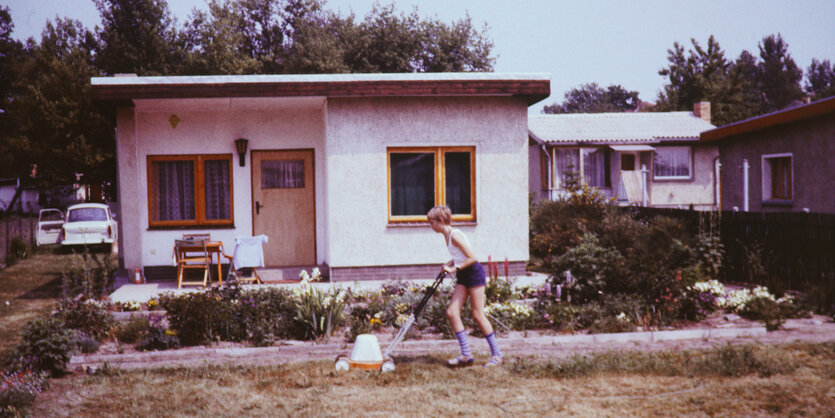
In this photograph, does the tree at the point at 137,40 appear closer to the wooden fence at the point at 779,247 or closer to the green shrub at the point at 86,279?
the green shrub at the point at 86,279

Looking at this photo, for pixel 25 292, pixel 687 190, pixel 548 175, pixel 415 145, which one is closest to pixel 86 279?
pixel 25 292

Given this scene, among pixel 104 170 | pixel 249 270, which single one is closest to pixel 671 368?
pixel 249 270

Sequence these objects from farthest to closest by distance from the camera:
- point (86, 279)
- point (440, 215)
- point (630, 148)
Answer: point (630, 148)
point (86, 279)
point (440, 215)

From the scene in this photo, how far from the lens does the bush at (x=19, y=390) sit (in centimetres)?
572

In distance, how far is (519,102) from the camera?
13.2m

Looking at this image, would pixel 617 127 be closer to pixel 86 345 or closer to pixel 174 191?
pixel 174 191

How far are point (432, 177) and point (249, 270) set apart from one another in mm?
3662

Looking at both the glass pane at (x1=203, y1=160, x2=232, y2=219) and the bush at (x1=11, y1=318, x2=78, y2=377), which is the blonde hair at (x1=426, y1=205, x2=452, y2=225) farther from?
the glass pane at (x1=203, y1=160, x2=232, y2=219)

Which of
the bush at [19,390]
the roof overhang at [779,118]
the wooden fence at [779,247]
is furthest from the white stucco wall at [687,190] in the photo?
the bush at [19,390]

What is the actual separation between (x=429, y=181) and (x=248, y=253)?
3421 mm

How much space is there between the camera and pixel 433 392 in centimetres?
609

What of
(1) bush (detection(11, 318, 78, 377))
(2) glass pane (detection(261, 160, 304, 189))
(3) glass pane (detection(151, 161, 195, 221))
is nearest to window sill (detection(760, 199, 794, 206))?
(2) glass pane (detection(261, 160, 304, 189))

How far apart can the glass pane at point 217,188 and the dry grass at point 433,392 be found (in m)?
6.98

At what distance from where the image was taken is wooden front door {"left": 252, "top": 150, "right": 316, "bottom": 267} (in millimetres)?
13977
